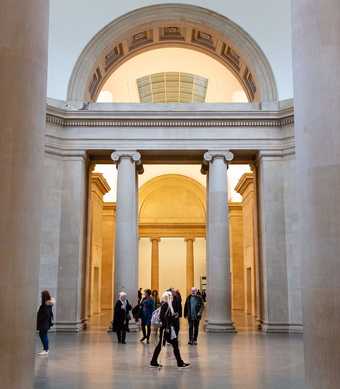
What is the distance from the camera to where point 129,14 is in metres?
20.1

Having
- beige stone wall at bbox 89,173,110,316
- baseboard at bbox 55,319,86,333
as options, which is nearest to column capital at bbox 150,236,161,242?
beige stone wall at bbox 89,173,110,316

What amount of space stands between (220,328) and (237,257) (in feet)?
46.0

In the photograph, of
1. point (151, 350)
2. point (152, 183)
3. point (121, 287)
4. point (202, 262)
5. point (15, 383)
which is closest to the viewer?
point (15, 383)

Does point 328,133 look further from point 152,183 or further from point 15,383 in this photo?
point 152,183

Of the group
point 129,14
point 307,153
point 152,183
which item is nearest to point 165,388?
point 307,153

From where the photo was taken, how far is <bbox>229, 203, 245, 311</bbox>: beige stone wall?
1238 inches

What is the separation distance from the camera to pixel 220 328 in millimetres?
18016

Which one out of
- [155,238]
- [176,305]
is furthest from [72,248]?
[155,238]

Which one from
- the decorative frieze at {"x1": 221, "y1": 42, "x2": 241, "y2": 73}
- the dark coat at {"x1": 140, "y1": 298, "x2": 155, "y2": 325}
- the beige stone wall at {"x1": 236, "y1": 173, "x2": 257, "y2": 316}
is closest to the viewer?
the dark coat at {"x1": 140, "y1": 298, "x2": 155, "y2": 325}

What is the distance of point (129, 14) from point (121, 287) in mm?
11057

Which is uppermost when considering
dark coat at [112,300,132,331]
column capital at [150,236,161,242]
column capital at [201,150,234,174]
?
column capital at [201,150,234,174]

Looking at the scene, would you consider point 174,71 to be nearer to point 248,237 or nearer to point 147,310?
point 248,237

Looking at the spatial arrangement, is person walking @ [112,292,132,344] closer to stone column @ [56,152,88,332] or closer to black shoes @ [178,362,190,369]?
stone column @ [56,152,88,332]

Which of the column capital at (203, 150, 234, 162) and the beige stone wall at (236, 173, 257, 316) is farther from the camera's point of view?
the beige stone wall at (236, 173, 257, 316)
